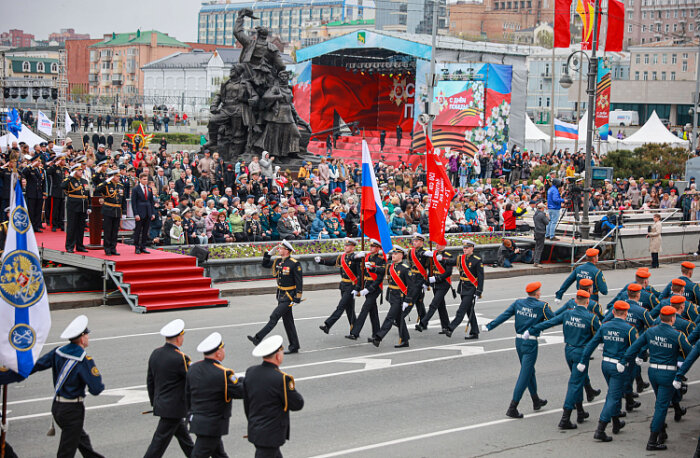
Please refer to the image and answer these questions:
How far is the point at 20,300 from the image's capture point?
9.02m

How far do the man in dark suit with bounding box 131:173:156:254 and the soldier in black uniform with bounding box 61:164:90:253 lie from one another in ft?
3.32

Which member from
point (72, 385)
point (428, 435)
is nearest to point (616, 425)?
point (428, 435)

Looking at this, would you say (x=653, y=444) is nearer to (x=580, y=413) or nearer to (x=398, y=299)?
(x=580, y=413)

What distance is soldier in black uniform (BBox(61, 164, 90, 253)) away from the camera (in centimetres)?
1781

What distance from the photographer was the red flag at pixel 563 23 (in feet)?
95.4

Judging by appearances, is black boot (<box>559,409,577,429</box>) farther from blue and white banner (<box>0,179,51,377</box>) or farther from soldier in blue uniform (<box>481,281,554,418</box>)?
blue and white banner (<box>0,179,51,377</box>)

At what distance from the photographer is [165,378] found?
28.9 ft

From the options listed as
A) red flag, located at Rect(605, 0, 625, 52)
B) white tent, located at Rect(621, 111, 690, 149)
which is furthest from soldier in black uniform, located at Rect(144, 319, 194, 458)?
white tent, located at Rect(621, 111, 690, 149)

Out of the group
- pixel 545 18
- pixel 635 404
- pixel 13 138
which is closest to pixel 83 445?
pixel 635 404

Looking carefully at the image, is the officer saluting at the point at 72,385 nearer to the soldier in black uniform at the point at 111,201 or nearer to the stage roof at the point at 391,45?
the soldier in black uniform at the point at 111,201

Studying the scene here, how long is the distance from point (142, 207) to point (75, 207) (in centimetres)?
134

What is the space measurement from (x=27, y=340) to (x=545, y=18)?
14700 cm

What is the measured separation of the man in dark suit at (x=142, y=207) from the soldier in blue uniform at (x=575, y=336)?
9.55m

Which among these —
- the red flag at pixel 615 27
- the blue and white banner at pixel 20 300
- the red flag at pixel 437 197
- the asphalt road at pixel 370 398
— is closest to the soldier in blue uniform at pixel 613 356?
the asphalt road at pixel 370 398
